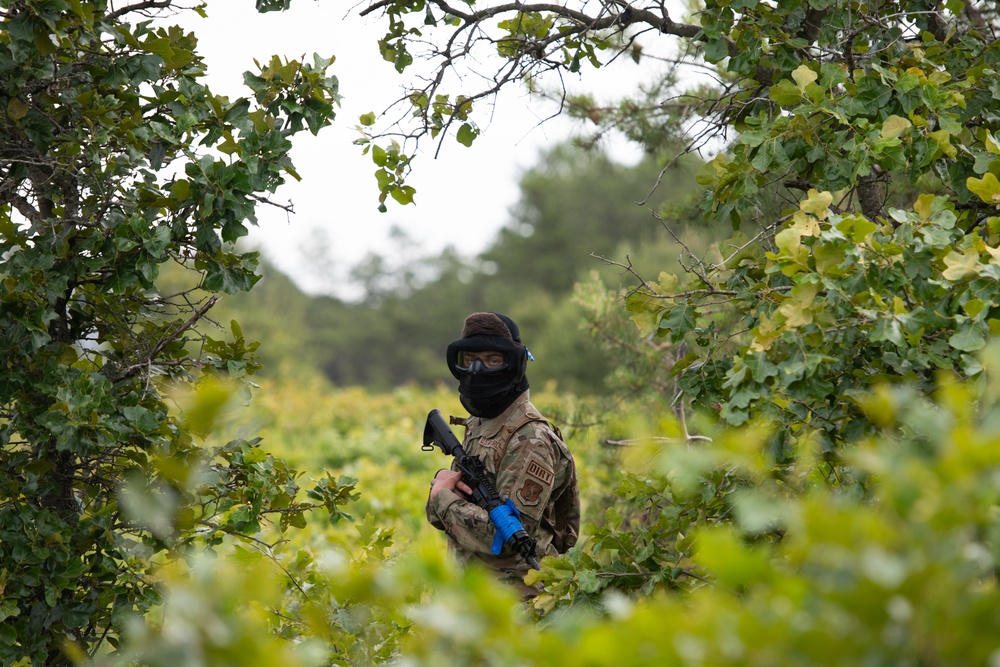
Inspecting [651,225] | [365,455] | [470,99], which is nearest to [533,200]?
[651,225]

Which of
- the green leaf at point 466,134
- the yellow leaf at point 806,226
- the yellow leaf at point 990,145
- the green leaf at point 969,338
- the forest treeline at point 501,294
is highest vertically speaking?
the forest treeline at point 501,294

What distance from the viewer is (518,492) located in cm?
339

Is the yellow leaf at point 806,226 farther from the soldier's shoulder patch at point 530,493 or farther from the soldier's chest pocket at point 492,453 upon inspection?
the soldier's chest pocket at point 492,453

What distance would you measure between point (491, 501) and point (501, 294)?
31.3m

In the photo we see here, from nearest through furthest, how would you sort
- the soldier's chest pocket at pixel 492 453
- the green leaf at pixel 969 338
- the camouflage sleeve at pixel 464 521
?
1. the green leaf at pixel 969 338
2. the camouflage sleeve at pixel 464 521
3. the soldier's chest pocket at pixel 492 453

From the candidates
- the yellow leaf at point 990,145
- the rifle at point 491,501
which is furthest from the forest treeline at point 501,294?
the yellow leaf at point 990,145

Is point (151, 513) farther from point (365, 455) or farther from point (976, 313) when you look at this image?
point (365, 455)

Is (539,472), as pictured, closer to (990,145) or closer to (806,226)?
(806,226)

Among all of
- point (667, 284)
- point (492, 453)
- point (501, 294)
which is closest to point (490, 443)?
point (492, 453)

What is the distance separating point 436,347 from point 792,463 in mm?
37744

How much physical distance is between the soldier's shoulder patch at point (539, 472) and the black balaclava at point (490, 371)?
34cm

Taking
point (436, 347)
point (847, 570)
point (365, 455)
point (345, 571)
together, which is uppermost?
point (436, 347)

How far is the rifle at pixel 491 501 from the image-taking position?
10.7ft

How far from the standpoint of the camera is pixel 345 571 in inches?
54.8
